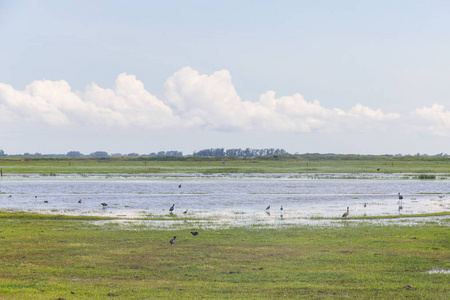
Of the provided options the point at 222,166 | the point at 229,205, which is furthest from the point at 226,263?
the point at 222,166

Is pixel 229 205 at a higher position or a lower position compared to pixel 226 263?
lower

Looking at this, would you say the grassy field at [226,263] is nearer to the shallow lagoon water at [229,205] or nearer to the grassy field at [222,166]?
the shallow lagoon water at [229,205]

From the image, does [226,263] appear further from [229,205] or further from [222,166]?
[222,166]

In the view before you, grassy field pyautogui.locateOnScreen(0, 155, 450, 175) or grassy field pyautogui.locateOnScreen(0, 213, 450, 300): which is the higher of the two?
grassy field pyautogui.locateOnScreen(0, 155, 450, 175)

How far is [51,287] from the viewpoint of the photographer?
45.8 feet

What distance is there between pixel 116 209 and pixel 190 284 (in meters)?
25.1

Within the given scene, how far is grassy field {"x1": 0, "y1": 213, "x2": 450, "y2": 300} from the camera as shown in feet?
44.7

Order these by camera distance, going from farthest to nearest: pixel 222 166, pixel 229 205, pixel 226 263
Result: pixel 222 166 < pixel 229 205 < pixel 226 263

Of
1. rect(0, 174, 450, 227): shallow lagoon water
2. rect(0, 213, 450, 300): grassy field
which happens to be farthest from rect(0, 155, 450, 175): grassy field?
rect(0, 213, 450, 300): grassy field

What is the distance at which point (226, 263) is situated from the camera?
680 inches

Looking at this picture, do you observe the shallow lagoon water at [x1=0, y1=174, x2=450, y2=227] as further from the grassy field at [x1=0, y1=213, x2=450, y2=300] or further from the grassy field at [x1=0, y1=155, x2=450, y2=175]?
the grassy field at [x1=0, y1=155, x2=450, y2=175]

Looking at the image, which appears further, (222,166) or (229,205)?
(222,166)

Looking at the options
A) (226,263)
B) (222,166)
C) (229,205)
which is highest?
(222,166)

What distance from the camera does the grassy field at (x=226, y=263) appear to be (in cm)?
1362
